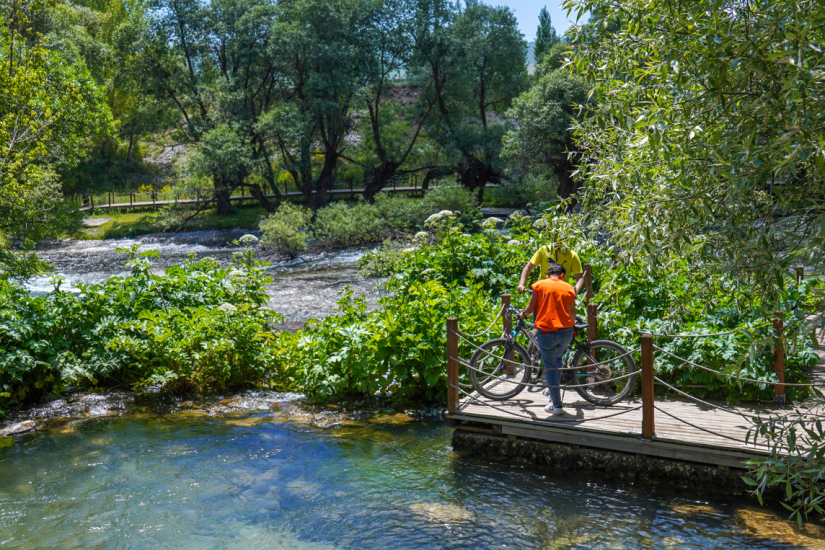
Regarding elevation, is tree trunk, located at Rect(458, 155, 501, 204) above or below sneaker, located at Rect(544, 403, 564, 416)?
above

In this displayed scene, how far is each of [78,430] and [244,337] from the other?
2.64m

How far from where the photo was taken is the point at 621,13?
670 centimetres

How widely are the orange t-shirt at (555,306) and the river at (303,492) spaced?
5.55 ft

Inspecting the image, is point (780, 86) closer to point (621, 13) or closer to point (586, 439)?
point (621, 13)

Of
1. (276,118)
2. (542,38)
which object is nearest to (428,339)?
(276,118)

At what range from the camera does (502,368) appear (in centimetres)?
827

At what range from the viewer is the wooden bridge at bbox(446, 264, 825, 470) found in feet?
21.6

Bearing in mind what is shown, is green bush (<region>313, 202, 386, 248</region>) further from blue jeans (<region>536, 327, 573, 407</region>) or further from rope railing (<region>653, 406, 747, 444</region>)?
rope railing (<region>653, 406, 747, 444</region>)

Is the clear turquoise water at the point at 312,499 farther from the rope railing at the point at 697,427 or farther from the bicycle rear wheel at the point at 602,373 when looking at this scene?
the bicycle rear wheel at the point at 602,373

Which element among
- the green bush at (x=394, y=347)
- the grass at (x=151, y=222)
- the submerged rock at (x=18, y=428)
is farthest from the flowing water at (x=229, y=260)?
the green bush at (x=394, y=347)

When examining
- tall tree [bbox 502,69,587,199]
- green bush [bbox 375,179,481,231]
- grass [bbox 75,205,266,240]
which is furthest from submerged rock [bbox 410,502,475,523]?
grass [bbox 75,205,266,240]

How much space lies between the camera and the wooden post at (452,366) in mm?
7809

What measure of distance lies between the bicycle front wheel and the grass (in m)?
30.9

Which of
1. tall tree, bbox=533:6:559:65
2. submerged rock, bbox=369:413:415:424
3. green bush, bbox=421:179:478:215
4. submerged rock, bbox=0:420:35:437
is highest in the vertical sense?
tall tree, bbox=533:6:559:65
